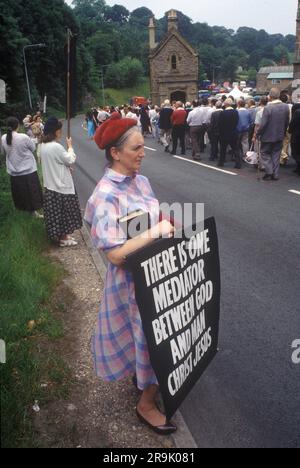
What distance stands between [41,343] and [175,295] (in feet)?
5.94

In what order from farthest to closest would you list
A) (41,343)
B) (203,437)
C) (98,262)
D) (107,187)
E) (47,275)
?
(98,262)
(47,275)
(41,343)
(203,437)
(107,187)

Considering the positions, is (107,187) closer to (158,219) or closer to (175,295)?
(158,219)

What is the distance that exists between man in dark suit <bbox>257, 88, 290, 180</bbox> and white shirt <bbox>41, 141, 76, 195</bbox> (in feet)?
18.5

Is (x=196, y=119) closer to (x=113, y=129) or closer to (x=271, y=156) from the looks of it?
(x=271, y=156)

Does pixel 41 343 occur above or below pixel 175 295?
below

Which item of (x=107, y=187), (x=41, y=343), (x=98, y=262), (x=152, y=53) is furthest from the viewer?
(x=152, y=53)

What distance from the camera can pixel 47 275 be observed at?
16.7 feet

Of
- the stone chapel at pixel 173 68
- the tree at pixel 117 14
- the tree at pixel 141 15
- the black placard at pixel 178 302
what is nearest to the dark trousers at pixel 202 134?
the black placard at pixel 178 302

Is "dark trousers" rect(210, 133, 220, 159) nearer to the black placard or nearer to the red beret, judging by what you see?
the black placard

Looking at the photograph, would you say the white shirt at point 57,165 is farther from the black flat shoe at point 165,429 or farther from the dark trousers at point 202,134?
the dark trousers at point 202,134

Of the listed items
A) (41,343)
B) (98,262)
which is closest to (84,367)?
(41,343)

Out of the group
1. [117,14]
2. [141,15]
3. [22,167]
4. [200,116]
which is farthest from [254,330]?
[141,15]

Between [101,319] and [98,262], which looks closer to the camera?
[101,319]
